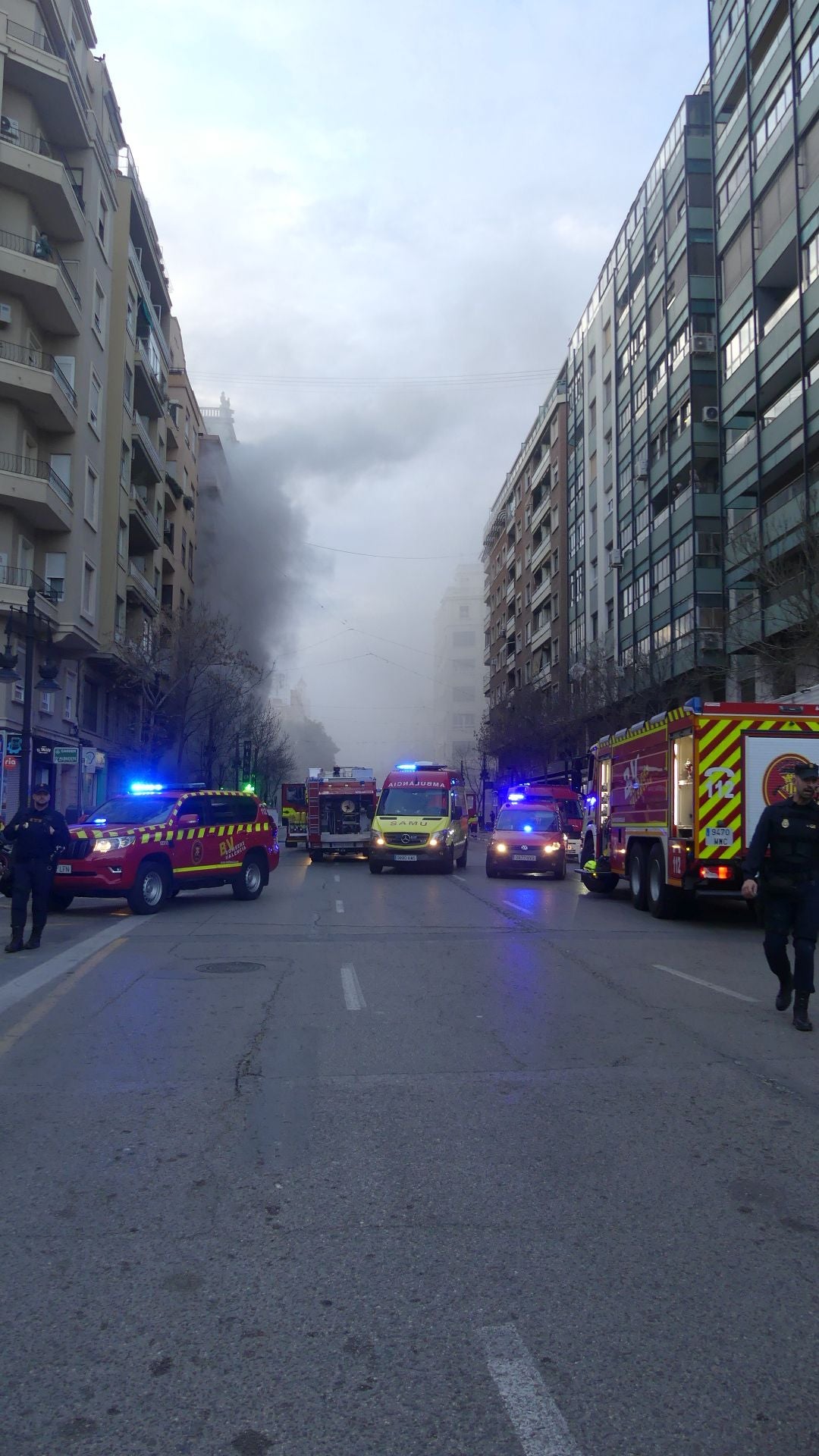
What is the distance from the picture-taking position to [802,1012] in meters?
7.62

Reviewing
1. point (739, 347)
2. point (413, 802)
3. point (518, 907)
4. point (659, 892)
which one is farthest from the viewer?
point (739, 347)

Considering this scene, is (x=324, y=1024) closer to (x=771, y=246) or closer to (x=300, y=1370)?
A: (x=300, y=1370)

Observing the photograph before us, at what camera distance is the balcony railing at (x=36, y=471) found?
96.8 ft

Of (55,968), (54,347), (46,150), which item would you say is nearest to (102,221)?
(46,150)

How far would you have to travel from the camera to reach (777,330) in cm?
3030

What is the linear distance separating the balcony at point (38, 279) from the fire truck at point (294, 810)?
1888cm

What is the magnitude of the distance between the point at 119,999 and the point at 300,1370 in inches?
238

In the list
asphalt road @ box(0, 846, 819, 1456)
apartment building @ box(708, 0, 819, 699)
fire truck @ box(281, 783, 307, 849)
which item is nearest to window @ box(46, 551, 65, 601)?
fire truck @ box(281, 783, 307, 849)

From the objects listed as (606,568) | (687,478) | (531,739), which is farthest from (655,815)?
(531,739)

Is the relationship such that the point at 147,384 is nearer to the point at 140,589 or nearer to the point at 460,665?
the point at 140,589

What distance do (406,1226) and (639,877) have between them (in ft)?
43.4

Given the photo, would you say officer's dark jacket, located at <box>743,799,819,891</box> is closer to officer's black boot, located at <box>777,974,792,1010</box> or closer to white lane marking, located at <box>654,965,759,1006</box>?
officer's black boot, located at <box>777,974,792,1010</box>

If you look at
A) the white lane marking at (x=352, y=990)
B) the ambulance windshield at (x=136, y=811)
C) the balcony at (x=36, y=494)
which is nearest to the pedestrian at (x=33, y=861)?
the white lane marking at (x=352, y=990)

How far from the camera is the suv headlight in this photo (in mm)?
15109
